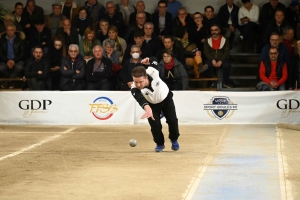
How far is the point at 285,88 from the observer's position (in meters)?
17.9

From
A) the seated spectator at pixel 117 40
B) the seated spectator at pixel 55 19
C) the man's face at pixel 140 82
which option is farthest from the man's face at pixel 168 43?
the man's face at pixel 140 82

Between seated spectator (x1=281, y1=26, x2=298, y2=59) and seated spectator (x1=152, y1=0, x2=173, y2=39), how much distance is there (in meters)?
3.07

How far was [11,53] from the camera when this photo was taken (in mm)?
19375

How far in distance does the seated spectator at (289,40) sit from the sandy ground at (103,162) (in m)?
3.73

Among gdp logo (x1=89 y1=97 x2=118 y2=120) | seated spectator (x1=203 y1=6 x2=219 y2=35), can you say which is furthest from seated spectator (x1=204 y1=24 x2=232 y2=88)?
gdp logo (x1=89 y1=97 x2=118 y2=120)

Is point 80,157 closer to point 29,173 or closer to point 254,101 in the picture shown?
point 29,173

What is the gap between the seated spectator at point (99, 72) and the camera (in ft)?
58.4

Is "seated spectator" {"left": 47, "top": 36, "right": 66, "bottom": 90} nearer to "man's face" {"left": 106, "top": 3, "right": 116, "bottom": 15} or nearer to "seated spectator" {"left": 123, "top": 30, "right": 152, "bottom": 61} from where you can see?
"man's face" {"left": 106, "top": 3, "right": 116, "bottom": 15}

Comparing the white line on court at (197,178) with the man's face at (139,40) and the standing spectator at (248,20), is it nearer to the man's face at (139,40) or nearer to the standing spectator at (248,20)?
the man's face at (139,40)

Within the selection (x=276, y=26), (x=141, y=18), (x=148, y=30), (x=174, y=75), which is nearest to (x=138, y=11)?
(x=141, y=18)

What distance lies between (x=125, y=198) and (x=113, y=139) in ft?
19.8

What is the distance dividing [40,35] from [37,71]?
5.78ft

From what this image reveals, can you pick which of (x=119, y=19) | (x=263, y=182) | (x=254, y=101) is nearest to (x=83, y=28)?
(x=119, y=19)

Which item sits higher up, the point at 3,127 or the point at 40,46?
the point at 40,46
